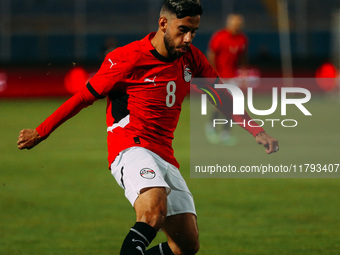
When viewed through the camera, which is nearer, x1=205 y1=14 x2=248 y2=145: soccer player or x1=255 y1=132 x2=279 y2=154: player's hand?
x1=255 y1=132 x2=279 y2=154: player's hand

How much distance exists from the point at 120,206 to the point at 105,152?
521 cm

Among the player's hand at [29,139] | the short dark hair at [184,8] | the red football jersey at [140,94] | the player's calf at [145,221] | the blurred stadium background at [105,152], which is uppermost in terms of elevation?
the short dark hair at [184,8]

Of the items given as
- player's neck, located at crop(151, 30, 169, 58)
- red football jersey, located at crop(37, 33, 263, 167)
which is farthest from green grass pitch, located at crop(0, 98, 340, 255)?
player's neck, located at crop(151, 30, 169, 58)

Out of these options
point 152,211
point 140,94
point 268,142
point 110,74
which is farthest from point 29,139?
point 268,142

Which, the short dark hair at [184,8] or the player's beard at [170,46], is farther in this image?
the player's beard at [170,46]

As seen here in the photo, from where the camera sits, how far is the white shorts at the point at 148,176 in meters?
4.41

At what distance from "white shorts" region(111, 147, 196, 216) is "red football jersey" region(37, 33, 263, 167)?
8 cm

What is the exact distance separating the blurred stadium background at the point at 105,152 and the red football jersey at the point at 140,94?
2.56ft

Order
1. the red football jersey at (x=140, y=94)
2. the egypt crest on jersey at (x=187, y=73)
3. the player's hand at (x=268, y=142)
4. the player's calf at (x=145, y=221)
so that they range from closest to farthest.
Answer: the player's calf at (x=145, y=221) → the red football jersey at (x=140, y=94) → the egypt crest on jersey at (x=187, y=73) → the player's hand at (x=268, y=142)

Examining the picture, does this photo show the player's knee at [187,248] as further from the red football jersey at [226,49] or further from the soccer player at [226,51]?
the red football jersey at [226,49]

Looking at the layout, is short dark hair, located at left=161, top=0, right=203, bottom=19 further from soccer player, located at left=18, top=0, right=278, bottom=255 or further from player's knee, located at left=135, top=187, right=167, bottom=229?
player's knee, located at left=135, top=187, right=167, bottom=229

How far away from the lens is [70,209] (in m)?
8.28

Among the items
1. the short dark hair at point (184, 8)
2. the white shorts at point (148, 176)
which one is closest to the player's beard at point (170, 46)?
the short dark hair at point (184, 8)

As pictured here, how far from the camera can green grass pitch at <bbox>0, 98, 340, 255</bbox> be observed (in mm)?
6590
